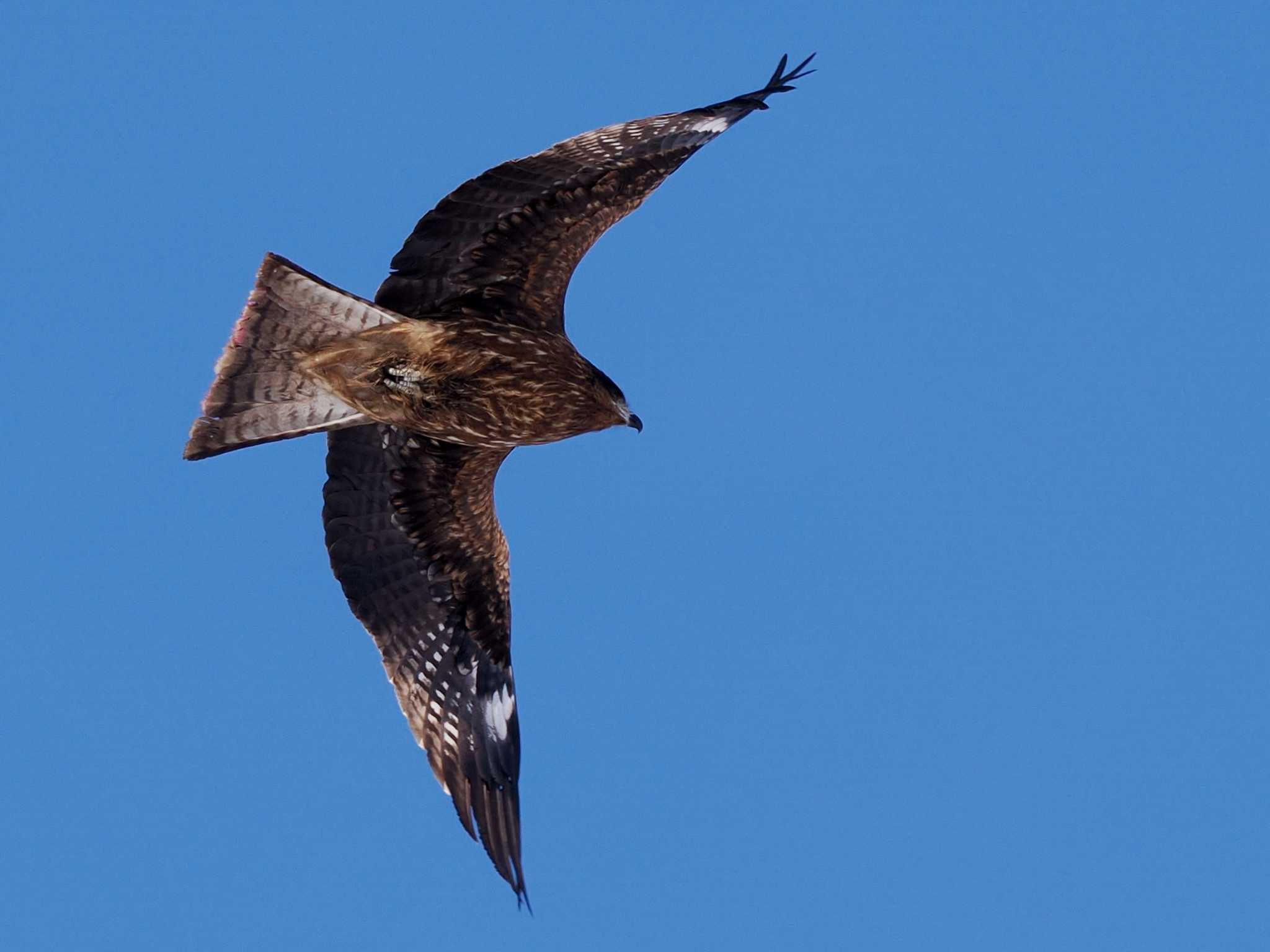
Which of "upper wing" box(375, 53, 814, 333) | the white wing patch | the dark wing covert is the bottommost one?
the white wing patch

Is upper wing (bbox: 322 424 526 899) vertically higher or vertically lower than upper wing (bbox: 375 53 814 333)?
lower

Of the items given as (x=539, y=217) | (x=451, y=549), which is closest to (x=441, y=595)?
(x=451, y=549)

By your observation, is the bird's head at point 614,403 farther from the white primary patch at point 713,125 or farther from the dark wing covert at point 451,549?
the white primary patch at point 713,125

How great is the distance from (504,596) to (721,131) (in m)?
3.14

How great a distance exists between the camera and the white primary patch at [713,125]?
29.7ft

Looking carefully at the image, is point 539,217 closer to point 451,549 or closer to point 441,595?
point 451,549

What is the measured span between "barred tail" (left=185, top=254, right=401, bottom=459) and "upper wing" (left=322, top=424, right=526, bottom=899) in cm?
64

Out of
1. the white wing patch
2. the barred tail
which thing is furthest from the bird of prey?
the white wing patch

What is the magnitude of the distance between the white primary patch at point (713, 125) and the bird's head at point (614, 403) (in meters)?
1.38

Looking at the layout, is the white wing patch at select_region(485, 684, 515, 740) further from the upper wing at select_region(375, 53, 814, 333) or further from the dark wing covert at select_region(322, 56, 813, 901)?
the upper wing at select_region(375, 53, 814, 333)

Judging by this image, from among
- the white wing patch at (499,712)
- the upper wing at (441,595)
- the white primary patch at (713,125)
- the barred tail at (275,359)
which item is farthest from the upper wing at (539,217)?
the white wing patch at (499,712)

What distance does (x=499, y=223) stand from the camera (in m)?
9.26

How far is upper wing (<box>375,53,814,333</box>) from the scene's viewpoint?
29.8 ft

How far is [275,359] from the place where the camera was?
952cm
